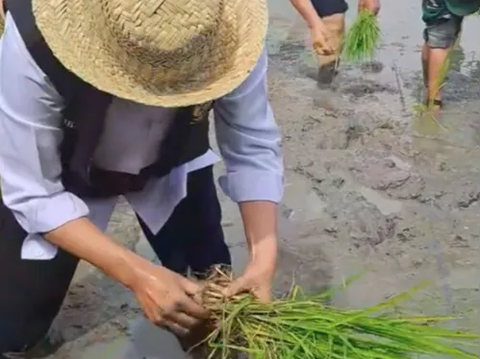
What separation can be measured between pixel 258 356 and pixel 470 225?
5.66ft

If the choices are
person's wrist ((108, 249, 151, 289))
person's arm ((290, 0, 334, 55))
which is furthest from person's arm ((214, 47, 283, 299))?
person's arm ((290, 0, 334, 55))

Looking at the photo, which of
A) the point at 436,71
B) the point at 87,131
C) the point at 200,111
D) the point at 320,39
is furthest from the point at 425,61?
the point at 87,131

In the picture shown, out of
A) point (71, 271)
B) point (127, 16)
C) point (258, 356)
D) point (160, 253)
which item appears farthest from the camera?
point (160, 253)

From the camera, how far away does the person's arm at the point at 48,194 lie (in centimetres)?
201

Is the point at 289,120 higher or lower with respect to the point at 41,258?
lower

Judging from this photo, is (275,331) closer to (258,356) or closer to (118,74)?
(258,356)

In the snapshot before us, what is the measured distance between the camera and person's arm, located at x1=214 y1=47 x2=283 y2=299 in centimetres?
221

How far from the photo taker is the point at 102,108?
2.08m

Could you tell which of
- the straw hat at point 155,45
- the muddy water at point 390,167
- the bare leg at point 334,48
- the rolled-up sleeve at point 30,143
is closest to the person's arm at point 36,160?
the rolled-up sleeve at point 30,143

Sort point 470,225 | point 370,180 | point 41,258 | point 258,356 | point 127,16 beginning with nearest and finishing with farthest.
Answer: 1. point 127,16
2. point 258,356
3. point 41,258
4. point 470,225
5. point 370,180

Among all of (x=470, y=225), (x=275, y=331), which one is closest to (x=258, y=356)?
(x=275, y=331)

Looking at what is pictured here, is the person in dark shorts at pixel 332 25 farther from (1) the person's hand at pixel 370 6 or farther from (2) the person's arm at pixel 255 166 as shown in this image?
(2) the person's arm at pixel 255 166

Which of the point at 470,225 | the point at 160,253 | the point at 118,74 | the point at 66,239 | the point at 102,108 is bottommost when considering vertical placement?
the point at 470,225

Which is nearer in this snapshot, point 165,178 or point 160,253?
point 165,178
